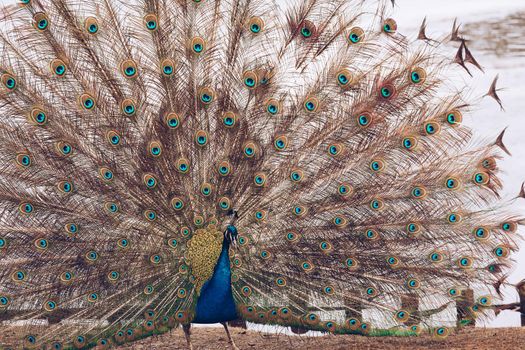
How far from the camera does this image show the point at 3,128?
728cm

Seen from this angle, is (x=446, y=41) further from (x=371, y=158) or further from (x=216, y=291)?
(x=216, y=291)

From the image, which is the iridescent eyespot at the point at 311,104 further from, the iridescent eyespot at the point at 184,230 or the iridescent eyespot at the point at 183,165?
the iridescent eyespot at the point at 184,230

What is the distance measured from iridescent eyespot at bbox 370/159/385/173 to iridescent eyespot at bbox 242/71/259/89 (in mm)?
1336

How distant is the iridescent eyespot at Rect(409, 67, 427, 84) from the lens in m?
7.10

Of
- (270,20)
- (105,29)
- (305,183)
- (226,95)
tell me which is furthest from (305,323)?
(105,29)

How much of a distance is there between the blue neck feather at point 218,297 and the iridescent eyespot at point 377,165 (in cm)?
155

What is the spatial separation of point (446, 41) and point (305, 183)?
1854 mm

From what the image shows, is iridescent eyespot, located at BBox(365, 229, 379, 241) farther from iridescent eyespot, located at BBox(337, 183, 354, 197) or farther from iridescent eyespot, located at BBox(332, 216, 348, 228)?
iridescent eyespot, located at BBox(337, 183, 354, 197)

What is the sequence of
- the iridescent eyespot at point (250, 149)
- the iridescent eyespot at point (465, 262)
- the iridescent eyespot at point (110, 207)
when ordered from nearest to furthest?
the iridescent eyespot at point (250, 149), the iridescent eyespot at point (110, 207), the iridescent eyespot at point (465, 262)

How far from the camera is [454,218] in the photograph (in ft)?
24.2

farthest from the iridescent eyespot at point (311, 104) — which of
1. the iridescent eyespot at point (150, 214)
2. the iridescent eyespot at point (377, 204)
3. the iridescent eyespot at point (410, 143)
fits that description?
the iridescent eyespot at point (150, 214)

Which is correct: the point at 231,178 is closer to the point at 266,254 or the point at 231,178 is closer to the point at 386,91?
the point at 266,254

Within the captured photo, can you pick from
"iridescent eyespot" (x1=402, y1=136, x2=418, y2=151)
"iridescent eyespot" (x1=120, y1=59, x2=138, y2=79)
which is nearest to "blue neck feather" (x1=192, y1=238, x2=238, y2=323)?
"iridescent eyespot" (x1=120, y1=59, x2=138, y2=79)

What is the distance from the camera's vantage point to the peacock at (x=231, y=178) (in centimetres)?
703
